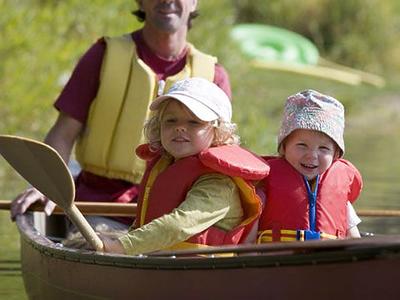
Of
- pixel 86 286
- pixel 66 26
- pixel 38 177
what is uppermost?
pixel 66 26

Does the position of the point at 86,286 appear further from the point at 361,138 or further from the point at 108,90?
the point at 361,138

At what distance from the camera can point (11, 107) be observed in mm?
10195

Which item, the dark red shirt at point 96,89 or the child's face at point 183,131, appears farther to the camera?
the dark red shirt at point 96,89

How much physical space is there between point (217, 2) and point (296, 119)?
28.5ft

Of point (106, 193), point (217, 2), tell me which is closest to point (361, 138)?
point (217, 2)

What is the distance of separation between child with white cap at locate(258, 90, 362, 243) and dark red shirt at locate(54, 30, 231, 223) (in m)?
1.48

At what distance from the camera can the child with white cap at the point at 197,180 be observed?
490 cm

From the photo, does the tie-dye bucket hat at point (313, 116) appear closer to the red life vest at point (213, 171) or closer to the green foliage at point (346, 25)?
the red life vest at point (213, 171)

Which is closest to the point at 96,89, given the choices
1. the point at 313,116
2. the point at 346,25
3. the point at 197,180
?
the point at 197,180

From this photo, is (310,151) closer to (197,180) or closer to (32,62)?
(197,180)

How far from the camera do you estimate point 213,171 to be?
503 centimetres

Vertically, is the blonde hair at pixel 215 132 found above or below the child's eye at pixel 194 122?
below

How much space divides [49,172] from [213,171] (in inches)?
22.2

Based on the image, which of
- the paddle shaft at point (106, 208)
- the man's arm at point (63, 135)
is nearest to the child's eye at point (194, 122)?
the paddle shaft at point (106, 208)
